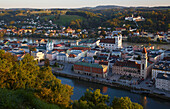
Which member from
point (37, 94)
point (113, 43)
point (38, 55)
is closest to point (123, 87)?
point (37, 94)

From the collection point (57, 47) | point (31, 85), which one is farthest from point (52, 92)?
point (57, 47)

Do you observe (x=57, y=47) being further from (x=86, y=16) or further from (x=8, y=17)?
(x=8, y=17)

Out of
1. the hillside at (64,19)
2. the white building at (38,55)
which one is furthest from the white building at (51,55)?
the hillside at (64,19)

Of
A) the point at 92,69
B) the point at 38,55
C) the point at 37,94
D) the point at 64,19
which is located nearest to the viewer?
the point at 37,94

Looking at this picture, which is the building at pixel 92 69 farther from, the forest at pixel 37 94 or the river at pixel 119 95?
the forest at pixel 37 94

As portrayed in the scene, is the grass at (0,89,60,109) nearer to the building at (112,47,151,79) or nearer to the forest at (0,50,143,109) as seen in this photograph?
the forest at (0,50,143,109)

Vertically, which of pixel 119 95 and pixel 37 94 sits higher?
pixel 37 94

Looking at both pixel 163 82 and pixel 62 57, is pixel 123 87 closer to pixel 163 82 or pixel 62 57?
pixel 163 82
